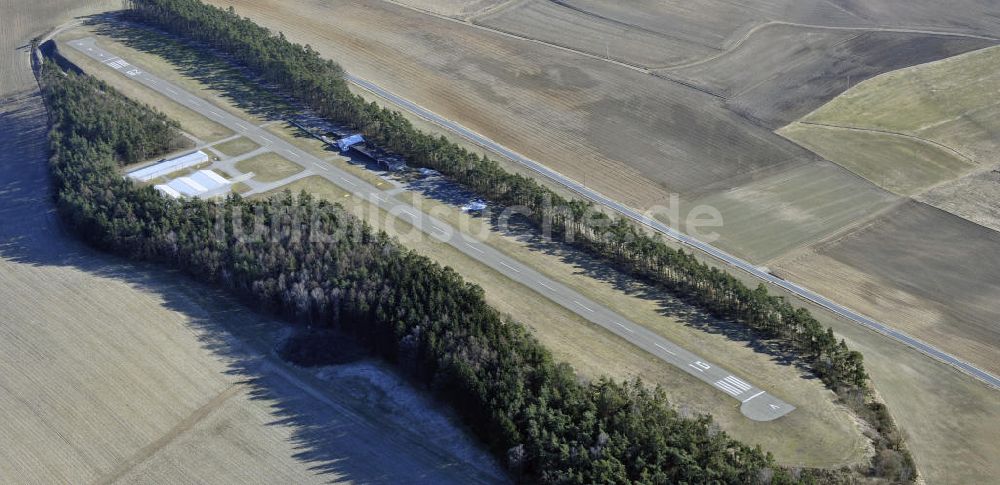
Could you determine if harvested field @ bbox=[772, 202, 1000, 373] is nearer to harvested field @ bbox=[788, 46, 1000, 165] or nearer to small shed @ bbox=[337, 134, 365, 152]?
harvested field @ bbox=[788, 46, 1000, 165]

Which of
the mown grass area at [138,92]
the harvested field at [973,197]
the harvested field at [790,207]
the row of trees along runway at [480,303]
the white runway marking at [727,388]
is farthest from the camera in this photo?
the mown grass area at [138,92]

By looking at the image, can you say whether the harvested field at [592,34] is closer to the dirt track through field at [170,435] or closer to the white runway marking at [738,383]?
the white runway marking at [738,383]

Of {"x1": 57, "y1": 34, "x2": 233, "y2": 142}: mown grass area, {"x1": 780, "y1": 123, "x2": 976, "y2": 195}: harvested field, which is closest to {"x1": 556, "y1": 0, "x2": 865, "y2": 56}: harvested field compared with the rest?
{"x1": 780, "y1": 123, "x2": 976, "y2": 195}: harvested field

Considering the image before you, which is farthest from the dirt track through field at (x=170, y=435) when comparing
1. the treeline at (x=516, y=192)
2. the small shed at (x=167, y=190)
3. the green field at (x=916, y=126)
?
the green field at (x=916, y=126)

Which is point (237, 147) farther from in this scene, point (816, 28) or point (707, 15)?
point (816, 28)

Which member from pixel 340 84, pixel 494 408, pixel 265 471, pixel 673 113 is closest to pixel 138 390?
pixel 265 471

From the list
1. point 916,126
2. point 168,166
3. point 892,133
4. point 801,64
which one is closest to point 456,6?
point 801,64
